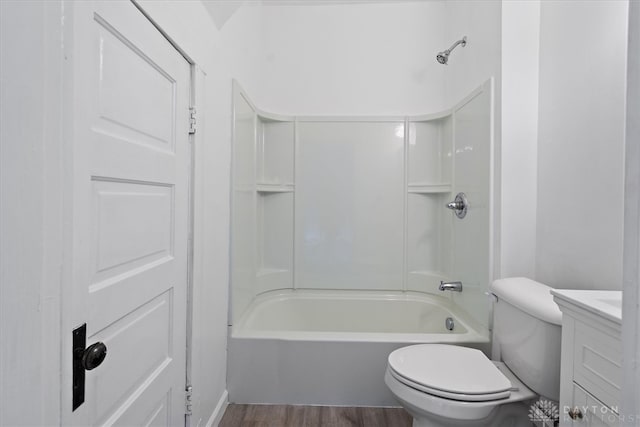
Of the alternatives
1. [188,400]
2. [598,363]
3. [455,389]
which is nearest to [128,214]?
[188,400]

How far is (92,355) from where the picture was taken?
713mm

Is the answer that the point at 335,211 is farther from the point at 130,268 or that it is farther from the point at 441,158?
the point at 130,268

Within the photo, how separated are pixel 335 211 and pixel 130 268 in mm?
1802

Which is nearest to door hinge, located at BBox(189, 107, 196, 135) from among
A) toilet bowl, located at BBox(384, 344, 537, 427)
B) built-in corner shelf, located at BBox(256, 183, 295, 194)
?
built-in corner shelf, located at BBox(256, 183, 295, 194)

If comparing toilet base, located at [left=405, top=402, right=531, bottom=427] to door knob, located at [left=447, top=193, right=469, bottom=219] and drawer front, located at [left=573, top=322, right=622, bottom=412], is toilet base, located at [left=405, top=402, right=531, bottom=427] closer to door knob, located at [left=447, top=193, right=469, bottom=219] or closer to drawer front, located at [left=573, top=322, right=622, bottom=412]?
drawer front, located at [left=573, top=322, right=622, bottom=412]

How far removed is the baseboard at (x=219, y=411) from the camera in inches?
65.1

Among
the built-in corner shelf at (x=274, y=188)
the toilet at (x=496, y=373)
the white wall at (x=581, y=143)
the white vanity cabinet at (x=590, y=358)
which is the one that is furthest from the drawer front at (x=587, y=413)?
the built-in corner shelf at (x=274, y=188)

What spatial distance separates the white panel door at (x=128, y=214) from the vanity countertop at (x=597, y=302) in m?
1.23

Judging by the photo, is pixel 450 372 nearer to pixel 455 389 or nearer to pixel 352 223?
pixel 455 389

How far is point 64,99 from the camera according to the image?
0.57m

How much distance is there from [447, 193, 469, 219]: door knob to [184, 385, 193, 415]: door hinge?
5.72 ft

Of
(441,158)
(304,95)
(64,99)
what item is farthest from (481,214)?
(64,99)

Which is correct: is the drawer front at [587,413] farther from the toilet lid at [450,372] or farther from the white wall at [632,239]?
the white wall at [632,239]

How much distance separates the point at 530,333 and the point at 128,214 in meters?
1.51
